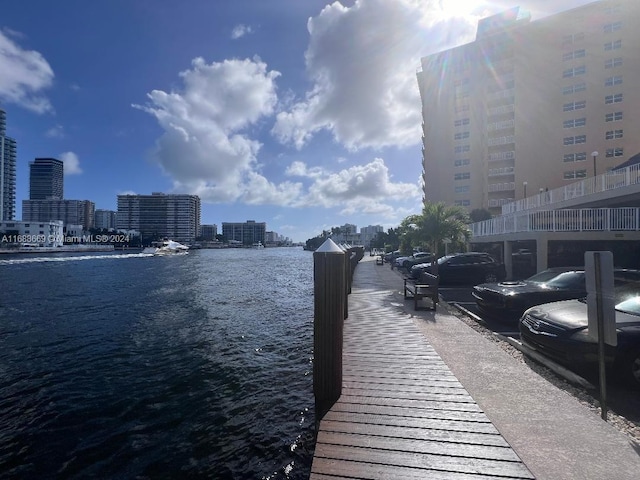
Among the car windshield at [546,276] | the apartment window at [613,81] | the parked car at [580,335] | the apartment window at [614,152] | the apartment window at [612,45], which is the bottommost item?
the parked car at [580,335]

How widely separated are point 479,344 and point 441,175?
2497 inches

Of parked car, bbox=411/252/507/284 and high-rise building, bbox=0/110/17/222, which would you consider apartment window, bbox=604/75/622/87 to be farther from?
high-rise building, bbox=0/110/17/222

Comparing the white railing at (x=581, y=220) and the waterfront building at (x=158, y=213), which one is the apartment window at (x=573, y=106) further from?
the waterfront building at (x=158, y=213)

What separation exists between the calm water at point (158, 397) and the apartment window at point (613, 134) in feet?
196

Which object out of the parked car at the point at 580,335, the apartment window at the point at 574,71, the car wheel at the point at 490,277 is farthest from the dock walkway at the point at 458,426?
the apartment window at the point at 574,71

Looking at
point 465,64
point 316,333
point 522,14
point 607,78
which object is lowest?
point 316,333

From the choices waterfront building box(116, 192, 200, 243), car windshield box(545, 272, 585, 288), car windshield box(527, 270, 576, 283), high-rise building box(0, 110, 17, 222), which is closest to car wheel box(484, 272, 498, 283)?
car windshield box(527, 270, 576, 283)

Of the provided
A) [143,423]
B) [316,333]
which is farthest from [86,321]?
[316,333]

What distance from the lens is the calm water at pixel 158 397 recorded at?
15.2 ft

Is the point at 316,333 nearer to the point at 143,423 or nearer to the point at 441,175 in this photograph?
the point at 143,423

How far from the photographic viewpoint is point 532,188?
182ft

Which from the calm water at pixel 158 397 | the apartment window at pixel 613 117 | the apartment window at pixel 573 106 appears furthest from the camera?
the apartment window at pixel 573 106

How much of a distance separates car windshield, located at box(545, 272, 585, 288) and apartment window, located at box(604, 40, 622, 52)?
209ft

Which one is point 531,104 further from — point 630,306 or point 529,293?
point 630,306
